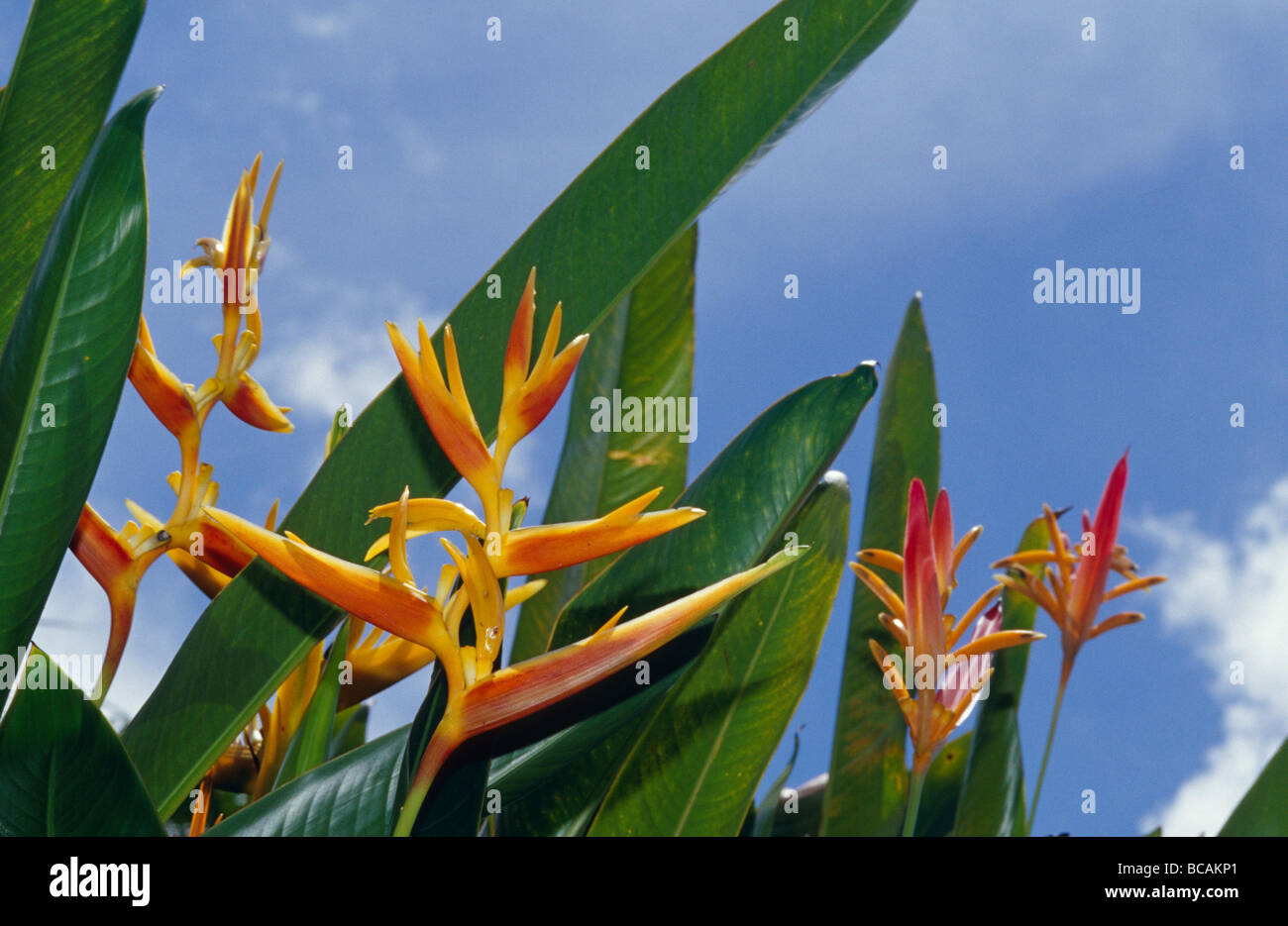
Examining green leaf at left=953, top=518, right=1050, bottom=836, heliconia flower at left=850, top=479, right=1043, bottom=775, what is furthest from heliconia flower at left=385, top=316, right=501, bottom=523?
green leaf at left=953, top=518, right=1050, bottom=836

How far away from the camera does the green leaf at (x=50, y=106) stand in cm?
62

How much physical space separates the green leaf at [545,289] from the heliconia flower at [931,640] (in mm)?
263

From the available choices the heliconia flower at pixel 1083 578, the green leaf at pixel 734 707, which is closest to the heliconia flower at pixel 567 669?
the green leaf at pixel 734 707

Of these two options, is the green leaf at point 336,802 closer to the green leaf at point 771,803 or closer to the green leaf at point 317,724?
the green leaf at point 317,724

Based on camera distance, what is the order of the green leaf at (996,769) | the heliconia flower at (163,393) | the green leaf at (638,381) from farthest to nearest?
the green leaf at (638,381), the green leaf at (996,769), the heliconia flower at (163,393)

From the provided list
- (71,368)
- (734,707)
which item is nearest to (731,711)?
(734,707)

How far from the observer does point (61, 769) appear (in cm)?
46

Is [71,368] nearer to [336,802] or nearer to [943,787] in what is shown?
[336,802]

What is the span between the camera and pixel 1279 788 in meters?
0.77

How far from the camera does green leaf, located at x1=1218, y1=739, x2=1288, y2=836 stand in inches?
30.0

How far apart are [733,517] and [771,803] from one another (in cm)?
49
